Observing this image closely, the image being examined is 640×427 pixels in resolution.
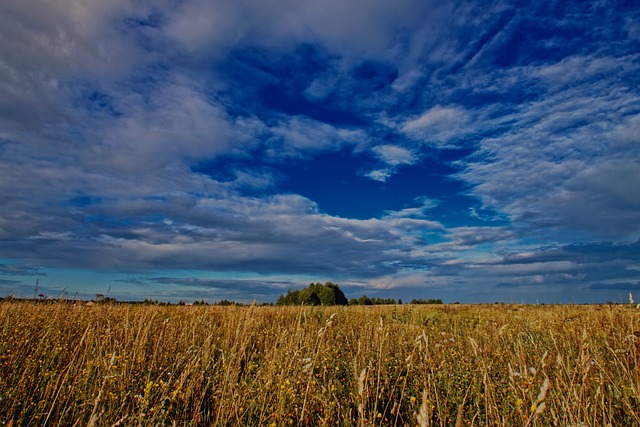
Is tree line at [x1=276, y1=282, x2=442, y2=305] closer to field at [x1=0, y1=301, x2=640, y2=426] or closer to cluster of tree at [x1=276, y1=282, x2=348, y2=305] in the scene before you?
cluster of tree at [x1=276, y1=282, x2=348, y2=305]

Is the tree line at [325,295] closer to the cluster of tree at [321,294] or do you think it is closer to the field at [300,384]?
the cluster of tree at [321,294]

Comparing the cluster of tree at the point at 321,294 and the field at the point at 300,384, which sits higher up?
the cluster of tree at the point at 321,294

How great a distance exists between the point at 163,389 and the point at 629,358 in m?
8.11

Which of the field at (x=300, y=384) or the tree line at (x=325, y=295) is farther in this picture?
the tree line at (x=325, y=295)

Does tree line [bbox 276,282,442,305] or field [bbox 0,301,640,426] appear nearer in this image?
field [bbox 0,301,640,426]

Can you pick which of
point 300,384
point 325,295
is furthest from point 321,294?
point 300,384

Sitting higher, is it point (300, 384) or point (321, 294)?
point (321, 294)

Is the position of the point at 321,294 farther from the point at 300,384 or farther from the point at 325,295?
the point at 300,384

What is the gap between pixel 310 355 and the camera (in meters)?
5.76

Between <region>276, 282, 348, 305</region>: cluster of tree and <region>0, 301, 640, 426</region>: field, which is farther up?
<region>276, 282, 348, 305</region>: cluster of tree

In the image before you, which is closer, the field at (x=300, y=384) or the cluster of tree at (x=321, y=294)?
the field at (x=300, y=384)

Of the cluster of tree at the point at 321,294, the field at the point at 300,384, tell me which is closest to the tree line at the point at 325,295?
the cluster of tree at the point at 321,294

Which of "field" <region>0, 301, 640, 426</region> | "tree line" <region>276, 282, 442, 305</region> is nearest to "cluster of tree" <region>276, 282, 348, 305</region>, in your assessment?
"tree line" <region>276, 282, 442, 305</region>

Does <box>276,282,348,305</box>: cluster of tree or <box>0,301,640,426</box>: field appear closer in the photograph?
<box>0,301,640,426</box>: field
